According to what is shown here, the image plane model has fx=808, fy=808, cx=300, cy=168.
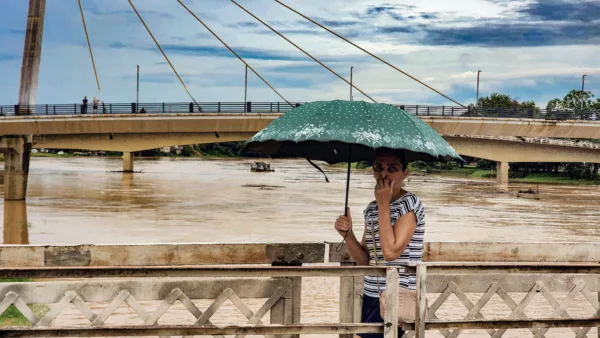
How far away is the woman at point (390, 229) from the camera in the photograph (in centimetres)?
411

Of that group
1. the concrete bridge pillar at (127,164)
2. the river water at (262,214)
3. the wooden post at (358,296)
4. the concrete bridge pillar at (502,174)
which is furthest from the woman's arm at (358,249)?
the concrete bridge pillar at (127,164)

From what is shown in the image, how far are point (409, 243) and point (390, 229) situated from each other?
0.20m

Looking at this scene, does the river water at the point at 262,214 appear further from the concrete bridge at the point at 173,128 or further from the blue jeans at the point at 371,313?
the blue jeans at the point at 371,313

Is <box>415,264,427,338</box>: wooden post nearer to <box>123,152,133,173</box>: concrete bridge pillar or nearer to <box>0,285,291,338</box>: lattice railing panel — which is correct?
<box>0,285,291,338</box>: lattice railing panel

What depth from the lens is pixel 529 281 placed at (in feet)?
16.5

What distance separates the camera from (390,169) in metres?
4.39

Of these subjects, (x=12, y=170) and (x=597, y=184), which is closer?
(x=12, y=170)

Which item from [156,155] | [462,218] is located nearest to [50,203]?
[462,218]

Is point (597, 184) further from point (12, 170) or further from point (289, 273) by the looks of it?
point (289, 273)

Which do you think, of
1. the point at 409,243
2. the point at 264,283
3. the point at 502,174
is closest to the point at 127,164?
the point at 502,174

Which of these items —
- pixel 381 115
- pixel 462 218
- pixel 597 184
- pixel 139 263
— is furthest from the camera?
pixel 597 184

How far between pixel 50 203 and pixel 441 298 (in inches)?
1320

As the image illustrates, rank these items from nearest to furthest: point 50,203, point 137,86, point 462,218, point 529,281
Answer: point 529,281, point 462,218, point 50,203, point 137,86

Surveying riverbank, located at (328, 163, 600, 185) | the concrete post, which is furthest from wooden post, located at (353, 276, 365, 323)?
riverbank, located at (328, 163, 600, 185)
